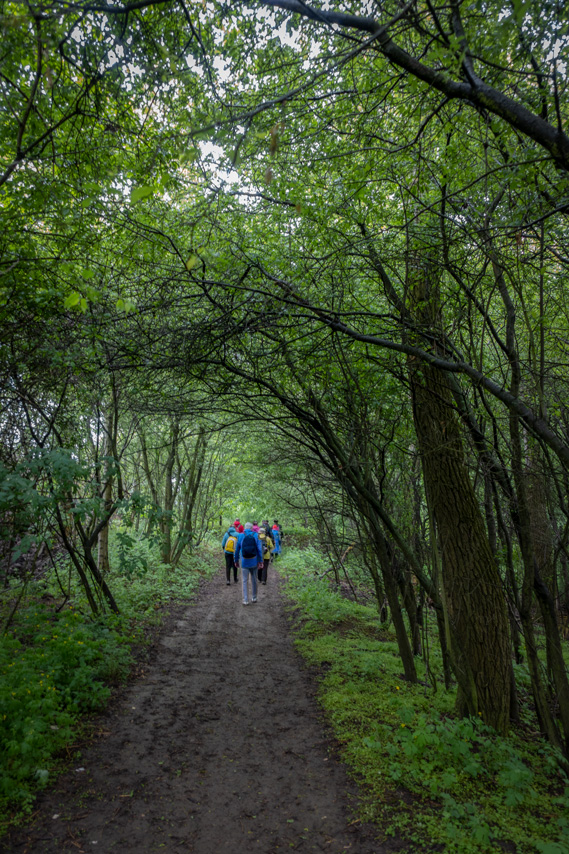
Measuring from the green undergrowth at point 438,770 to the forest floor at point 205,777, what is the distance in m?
0.22

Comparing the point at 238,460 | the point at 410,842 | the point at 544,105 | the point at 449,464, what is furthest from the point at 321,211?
the point at 238,460

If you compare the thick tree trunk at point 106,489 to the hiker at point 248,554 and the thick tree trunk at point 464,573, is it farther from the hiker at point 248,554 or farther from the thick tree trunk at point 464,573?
the thick tree trunk at point 464,573

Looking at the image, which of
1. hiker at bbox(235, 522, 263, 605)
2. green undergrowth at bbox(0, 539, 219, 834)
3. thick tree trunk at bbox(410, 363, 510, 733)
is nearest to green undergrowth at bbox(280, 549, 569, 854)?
thick tree trunk at bbox(410, 363, 510, 733)

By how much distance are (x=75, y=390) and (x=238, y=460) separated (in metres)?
7.61

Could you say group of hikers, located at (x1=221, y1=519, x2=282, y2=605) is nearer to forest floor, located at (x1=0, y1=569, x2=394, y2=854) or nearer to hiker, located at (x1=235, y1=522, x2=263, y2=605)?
hiker, located at (x1=235, y1=522, x2=263, y2=605)

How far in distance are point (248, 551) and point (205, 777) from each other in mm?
6999

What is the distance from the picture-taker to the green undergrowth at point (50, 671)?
11.7 ft

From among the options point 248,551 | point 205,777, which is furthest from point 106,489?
point 205,777

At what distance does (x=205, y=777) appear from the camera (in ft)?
12.7

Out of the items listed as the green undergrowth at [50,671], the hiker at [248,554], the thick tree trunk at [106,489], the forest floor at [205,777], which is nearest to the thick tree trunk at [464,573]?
the forest floor at [205,777]

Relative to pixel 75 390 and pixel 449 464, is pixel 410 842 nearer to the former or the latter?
pixel 449 464

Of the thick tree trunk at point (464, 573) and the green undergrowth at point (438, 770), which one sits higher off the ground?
the thick tree trunk at point (464, 573)

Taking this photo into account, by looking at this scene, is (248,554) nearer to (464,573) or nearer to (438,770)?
(464,573)

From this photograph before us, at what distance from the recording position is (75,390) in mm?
6648
